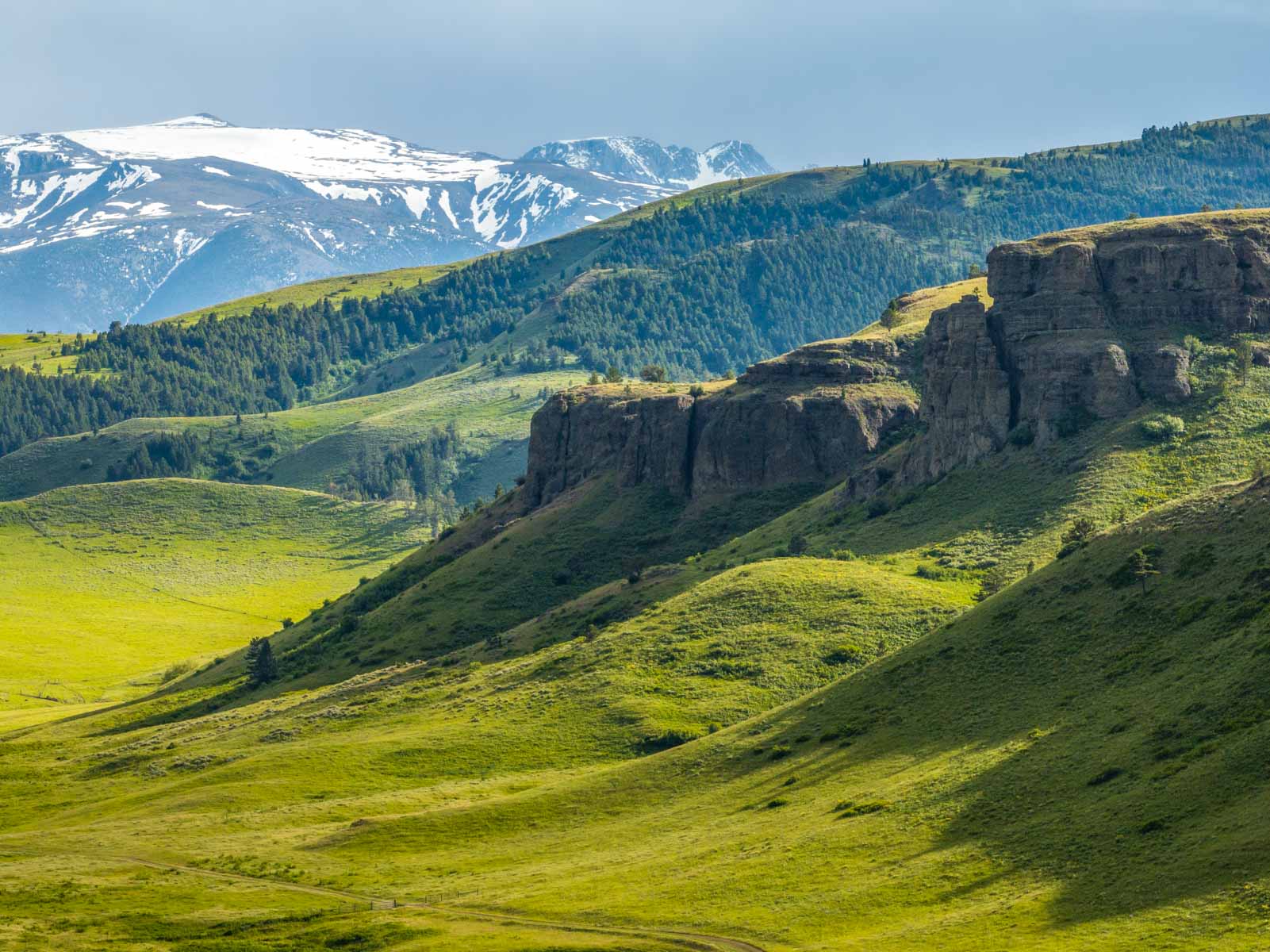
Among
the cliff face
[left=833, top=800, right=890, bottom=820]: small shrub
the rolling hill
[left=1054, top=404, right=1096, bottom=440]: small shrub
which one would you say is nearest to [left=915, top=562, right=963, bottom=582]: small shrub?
the rolling hill

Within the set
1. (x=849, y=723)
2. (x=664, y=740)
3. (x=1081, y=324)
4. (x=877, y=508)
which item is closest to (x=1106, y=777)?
(x=849, y=723)

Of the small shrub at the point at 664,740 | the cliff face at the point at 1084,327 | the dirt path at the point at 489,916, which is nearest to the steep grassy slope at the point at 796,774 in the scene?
the small shrub at the point at 664,740

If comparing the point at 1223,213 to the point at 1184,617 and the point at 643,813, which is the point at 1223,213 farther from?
the point at 643,813

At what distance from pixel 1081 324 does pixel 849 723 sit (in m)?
70.8

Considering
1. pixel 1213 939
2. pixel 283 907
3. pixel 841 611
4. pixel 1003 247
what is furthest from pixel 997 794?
pixel 1003 247

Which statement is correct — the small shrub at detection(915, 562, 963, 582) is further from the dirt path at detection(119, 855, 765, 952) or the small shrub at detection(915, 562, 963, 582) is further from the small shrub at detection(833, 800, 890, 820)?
the dirt path at detection(119, 855, 765, 952)

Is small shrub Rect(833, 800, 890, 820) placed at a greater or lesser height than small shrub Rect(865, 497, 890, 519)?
lesser

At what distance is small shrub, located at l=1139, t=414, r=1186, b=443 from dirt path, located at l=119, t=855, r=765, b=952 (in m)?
92.4

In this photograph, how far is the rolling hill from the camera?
280 feet

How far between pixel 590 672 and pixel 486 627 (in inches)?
1515

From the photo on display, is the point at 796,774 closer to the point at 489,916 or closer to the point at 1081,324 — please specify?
the point at 489,916

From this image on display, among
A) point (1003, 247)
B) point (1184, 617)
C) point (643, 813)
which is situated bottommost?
point (643, 813)

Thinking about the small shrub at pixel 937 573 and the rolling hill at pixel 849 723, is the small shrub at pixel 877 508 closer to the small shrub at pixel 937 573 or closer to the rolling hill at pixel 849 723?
the rolling hill at pixel 849 723

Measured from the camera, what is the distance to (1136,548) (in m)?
120
